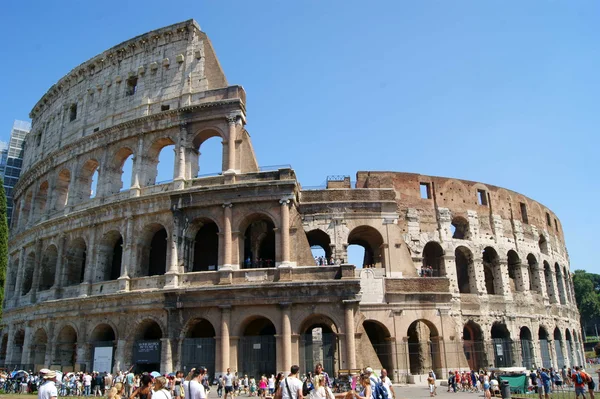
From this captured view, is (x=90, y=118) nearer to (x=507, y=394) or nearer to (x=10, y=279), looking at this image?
(x=10, y=279)

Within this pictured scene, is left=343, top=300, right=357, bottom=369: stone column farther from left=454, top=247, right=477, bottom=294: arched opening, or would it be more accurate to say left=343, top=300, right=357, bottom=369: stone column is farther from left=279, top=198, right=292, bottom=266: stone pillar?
left=454, top=247, right=477, bottom=294: arched opening

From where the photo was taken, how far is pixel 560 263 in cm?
3378

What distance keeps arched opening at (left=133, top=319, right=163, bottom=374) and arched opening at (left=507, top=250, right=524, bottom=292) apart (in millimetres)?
20443

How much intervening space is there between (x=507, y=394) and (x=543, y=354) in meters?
16.3

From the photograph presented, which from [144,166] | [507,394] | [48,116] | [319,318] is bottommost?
[507,394]

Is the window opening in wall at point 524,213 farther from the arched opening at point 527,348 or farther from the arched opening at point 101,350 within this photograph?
the arched opening at point 101,350

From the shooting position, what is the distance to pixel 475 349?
26.0m

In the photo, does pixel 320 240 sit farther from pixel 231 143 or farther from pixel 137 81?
pixel 137 81

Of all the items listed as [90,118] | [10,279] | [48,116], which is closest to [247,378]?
[90,118]

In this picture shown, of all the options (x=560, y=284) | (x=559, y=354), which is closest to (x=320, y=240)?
(x=559, y=354)

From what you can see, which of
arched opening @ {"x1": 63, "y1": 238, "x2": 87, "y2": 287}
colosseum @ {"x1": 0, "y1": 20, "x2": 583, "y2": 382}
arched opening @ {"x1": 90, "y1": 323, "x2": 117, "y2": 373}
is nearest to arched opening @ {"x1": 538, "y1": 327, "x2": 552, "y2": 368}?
colosseum @ {"x1": 0, "y1": 20, "x2": 583, "y2": 382}

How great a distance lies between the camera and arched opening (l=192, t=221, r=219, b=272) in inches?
887

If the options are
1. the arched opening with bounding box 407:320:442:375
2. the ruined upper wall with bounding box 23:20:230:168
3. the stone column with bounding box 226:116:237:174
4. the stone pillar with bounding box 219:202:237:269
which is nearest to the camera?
the stone pillar with bounding box 219:202:237:269

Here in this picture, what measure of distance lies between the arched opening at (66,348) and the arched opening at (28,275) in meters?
5.59
